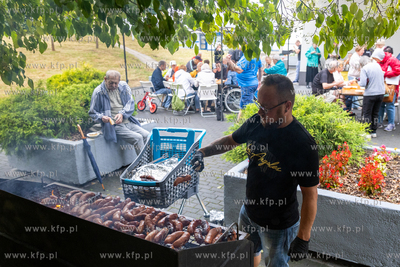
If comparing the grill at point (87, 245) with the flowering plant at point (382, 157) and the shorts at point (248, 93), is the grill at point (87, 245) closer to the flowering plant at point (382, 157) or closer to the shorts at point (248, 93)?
the flowering plant at point (382, 157)

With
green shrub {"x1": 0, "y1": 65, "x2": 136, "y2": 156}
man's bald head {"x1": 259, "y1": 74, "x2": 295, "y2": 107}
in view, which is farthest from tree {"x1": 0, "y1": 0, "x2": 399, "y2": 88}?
green shrub {"x1": 0, "y1": 65, "x2": 136, "y2": 156}

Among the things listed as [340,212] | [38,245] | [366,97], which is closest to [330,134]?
[340,212]

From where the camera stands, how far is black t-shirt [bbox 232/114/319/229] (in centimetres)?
230

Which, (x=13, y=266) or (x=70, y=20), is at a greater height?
(x=70, y=20)

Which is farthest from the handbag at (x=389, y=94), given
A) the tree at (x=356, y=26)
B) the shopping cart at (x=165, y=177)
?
the tree at (x=356, y=26)

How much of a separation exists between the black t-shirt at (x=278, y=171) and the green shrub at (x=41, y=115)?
14.2ft

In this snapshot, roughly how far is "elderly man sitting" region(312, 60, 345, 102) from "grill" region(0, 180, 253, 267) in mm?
7457

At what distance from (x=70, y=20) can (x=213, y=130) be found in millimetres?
6484

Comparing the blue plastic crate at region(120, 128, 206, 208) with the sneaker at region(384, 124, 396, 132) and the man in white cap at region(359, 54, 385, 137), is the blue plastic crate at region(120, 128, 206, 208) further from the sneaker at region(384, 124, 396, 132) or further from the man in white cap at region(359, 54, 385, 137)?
the sneaker at region(384, 124, 396, 132)

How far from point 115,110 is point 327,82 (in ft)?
19.5

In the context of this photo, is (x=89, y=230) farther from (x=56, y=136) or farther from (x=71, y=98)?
(x=71, y=98)

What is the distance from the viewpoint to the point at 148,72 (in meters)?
12.3

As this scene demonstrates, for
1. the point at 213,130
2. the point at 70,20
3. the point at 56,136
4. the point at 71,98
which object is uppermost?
the point at 70,20

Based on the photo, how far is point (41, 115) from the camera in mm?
5887
